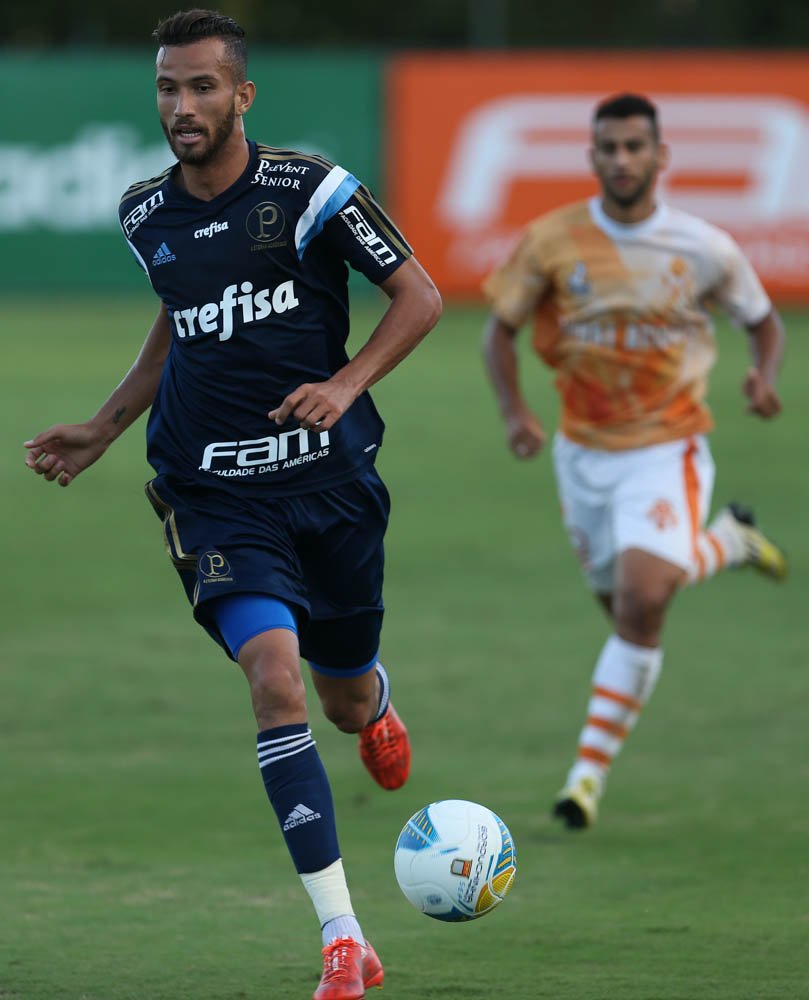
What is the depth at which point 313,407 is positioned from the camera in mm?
4969

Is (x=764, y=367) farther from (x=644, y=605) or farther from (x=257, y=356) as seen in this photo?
(x=257, y=356)

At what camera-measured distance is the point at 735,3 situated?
125 ft

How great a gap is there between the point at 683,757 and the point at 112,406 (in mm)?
3335

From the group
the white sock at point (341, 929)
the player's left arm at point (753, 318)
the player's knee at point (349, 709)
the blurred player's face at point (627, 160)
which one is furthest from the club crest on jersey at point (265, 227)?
the player's left arm at point (753, 318)

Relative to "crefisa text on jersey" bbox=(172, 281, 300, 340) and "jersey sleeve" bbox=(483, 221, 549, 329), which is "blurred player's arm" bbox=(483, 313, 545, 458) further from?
"crefisa text on jersey" bbox=(172, 281, 300, 340)

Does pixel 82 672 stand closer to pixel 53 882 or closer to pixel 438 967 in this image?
pixel 53 882

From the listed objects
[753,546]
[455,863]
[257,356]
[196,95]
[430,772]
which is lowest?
[430,772]

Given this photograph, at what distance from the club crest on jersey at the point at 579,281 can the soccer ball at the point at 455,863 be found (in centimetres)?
300


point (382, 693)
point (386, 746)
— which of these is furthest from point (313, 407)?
point (386, 746)

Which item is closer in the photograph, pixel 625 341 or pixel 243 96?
pixel 243 96

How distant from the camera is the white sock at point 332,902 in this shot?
4.78 metres

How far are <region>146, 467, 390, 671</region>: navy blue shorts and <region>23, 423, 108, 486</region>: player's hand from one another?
0.33 meters

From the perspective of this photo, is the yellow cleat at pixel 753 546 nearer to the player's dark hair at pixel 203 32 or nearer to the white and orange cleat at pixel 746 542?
the white and orange cleat at pixel 746 542

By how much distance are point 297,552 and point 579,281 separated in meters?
2.68
